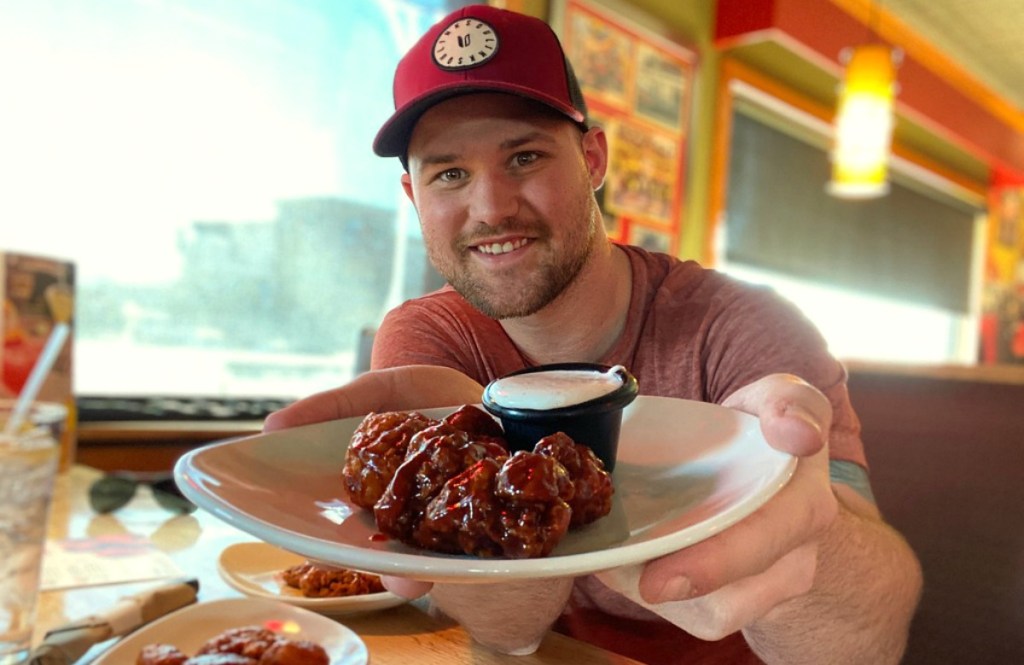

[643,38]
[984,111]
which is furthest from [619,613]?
[984,111]

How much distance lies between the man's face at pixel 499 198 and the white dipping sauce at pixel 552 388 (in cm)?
19

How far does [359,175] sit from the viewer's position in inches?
117

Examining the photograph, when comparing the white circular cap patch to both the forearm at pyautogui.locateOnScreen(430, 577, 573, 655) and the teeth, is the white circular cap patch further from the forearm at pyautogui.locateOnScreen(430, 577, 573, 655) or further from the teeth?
the forearm at pyautogui.locateOnScreen(430, 577, 573, 655)

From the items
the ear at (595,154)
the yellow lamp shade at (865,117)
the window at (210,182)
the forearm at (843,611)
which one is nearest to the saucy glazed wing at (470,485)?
the forearm at (843,611)

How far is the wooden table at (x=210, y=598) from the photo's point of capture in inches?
35.2

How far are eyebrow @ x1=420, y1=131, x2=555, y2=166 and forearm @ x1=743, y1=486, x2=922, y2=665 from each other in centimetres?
54

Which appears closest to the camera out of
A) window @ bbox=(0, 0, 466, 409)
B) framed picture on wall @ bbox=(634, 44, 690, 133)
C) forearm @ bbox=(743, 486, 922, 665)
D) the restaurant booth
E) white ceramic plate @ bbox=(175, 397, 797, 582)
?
white ceramic plate @ bbox=(175, 397, 797, 582)

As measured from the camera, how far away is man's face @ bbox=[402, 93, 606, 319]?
94 cm

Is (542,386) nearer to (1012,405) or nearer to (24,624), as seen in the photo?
(24,624)

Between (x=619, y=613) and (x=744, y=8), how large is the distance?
335 centimetres

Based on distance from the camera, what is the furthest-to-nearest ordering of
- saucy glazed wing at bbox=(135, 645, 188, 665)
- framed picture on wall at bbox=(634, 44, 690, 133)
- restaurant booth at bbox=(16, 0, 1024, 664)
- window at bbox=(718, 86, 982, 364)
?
window at bbox=(718, 86, 982, 364) < framed picture on wall at bbox=(634, 44, 690, 133) < restaurant booth at bbox=(16, 0, 1024, 664) < saucy glazed wing at bbox=(135, 645, 188, 665)

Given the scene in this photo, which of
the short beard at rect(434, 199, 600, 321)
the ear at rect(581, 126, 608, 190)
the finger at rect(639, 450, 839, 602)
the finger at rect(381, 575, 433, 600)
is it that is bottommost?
the finger at rect(381, 575, 433, 600)

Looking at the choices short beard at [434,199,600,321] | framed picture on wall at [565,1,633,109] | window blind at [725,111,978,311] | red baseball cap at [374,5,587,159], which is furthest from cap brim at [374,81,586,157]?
window blind at [725,111,978,311]

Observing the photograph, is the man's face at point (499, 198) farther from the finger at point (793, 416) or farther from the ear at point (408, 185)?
the finger at point (793, 416)
